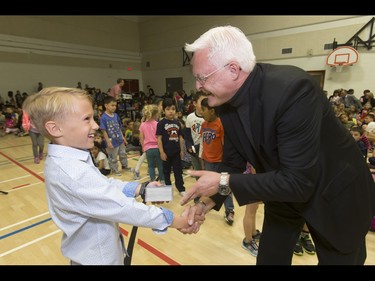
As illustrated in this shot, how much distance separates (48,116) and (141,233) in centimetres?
222

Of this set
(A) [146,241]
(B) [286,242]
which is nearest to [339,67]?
(A) [146,241]

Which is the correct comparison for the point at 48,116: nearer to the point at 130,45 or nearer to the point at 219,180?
the point at 219,180

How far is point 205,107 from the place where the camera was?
121 inches

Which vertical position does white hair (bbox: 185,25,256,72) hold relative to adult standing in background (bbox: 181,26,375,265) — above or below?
above

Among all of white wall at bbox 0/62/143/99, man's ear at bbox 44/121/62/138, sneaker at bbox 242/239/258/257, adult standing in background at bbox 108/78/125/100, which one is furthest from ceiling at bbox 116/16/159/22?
man's ear at bbox 44/121/62/138

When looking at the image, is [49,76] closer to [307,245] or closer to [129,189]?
[129,189]

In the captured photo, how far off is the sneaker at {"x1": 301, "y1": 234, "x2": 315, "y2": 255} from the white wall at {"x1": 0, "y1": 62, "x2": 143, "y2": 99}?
1656 centimetres

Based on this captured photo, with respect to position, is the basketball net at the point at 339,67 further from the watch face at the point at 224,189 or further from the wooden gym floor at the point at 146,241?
the watch face at the point at 224,189

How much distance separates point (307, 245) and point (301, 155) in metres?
2.02

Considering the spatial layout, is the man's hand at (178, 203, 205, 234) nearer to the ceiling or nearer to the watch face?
the watch face

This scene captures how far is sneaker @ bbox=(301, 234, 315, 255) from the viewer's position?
2.52 metres

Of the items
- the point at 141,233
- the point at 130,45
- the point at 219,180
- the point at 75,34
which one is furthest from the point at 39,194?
the point at 130,45

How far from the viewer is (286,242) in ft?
4.85

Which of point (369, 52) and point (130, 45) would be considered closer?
point (369, 52)
